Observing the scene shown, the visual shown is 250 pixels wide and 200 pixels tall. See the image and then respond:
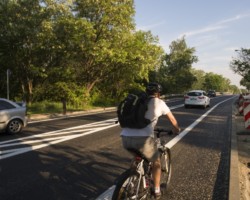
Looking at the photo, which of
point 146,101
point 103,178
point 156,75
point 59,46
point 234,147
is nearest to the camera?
point 146,101

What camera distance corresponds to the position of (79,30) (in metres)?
25.0

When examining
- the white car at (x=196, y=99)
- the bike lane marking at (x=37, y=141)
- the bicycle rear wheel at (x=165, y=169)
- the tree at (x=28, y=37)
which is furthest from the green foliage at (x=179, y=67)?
the bicycle rear wheel at (x=165, y=169)

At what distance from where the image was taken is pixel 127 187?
4180mm

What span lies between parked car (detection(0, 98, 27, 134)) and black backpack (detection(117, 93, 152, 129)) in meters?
8.32

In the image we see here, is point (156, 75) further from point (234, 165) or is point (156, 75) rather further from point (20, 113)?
point (234, 165)

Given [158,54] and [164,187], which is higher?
[158,54]

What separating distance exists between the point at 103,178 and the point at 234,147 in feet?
15.9

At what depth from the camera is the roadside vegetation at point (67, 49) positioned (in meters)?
22.8

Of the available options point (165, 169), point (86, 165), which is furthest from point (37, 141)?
point (165, 169)

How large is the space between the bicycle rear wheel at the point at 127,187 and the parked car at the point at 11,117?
27.5 feet

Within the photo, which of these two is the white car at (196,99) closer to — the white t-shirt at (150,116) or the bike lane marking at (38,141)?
the bike lane marking at (38,141)

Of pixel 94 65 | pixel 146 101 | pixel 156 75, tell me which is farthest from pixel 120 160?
pixel 156 75

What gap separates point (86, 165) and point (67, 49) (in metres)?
19.3

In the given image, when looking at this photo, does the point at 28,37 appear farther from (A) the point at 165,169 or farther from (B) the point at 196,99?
(A) the point at 165,169
